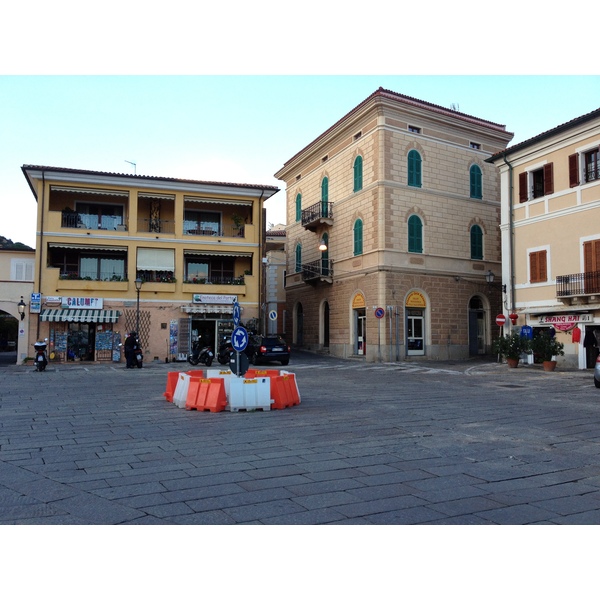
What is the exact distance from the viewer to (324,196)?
3475 cm

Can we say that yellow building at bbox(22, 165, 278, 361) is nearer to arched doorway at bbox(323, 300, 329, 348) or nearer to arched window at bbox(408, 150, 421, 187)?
arched doorway at bbox(323, 300, 329, 348)

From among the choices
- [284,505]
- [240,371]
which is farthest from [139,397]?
[284,505]

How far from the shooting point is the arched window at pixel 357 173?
30.9 meters

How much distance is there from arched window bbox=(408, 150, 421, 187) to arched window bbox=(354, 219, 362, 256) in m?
3.41

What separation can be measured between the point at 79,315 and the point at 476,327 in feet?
68.5

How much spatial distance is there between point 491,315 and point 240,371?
78.0ft

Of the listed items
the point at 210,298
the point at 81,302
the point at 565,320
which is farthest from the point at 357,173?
the point at 81,302

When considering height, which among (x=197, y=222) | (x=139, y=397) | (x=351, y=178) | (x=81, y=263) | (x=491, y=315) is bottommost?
(x=139, y=397)

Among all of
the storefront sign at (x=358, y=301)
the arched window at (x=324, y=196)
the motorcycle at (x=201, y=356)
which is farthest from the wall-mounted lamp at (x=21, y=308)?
the arched window at (x=324, y=196)

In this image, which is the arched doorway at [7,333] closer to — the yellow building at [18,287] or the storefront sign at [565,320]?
the yellow building at [18,287]

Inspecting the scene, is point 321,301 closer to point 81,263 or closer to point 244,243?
point 244,243

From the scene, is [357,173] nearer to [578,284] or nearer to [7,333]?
[578,284]

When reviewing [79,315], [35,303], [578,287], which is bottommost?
[79,315]

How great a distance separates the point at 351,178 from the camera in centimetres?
3173
